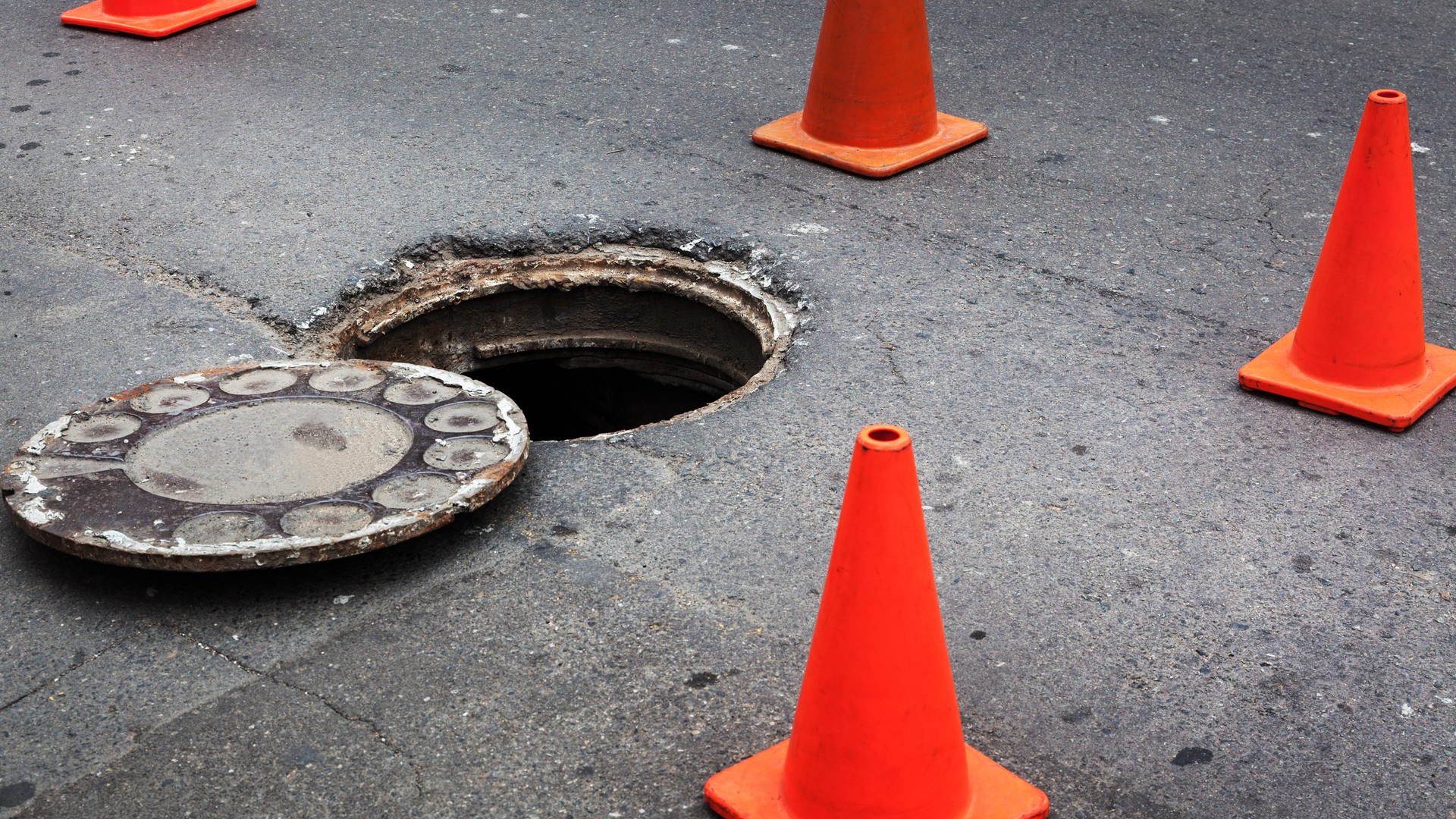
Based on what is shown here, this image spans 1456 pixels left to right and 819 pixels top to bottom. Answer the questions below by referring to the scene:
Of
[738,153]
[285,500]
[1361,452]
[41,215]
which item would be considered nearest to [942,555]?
[1361,452]

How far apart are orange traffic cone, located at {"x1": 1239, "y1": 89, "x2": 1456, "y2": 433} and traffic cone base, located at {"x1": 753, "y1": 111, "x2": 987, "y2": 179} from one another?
1739mm

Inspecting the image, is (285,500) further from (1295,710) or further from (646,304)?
(1295,710)

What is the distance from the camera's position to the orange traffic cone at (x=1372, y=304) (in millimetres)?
3166

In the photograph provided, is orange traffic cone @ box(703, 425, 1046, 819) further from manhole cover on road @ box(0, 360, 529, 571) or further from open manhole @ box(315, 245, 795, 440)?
open manhole @ box(315, 245, 795, 440)

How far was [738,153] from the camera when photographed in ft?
16.0

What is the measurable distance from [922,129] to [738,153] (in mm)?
702

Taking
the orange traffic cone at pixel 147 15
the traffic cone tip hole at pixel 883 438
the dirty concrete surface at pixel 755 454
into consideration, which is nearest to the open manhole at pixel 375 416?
the dirty concrete surface at pixel 755 454

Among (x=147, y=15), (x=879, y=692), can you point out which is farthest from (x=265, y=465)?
(x=147, y=15)

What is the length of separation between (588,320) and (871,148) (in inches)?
51.1

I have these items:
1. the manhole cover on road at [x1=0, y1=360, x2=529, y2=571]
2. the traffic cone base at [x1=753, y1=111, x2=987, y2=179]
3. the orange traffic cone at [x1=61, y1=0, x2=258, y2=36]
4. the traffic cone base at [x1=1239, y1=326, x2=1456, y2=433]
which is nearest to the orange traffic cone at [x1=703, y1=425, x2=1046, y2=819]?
the manhole cover on road at [x1=0, y1=360, x2=529, y2=571]

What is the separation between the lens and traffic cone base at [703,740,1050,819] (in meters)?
2.05

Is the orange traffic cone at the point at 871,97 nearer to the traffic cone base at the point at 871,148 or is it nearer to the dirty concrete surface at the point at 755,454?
the traffic cone base at the point at 871,148

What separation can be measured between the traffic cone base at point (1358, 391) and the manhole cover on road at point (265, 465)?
1920 millimetres

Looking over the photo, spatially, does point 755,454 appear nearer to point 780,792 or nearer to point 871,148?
point 780,792
